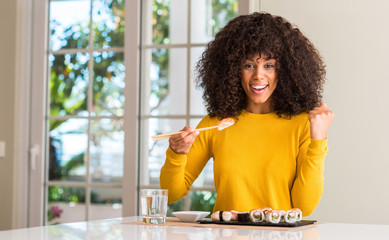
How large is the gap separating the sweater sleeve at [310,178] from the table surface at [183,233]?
0.30 metres

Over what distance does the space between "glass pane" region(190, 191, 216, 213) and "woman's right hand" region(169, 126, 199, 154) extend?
1.68 m

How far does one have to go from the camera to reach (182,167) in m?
2.03

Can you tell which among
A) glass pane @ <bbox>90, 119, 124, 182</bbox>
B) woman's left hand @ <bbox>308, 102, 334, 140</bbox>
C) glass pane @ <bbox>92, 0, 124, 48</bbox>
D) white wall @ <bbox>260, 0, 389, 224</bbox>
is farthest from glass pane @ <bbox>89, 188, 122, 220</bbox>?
woman's left hand @ <bbox>308, 102, 334, 140</bbox>

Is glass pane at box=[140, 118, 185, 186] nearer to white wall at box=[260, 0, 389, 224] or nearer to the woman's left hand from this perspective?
white wall at box=[260, 0, 389, 224]

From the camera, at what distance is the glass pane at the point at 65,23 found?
4180 millimetres

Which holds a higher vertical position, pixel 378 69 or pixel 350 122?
pixel 378 69

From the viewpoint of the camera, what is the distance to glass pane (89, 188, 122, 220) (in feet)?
18.9

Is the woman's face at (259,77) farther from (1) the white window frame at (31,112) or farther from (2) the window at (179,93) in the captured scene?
(1) the white window frame at (31,112)

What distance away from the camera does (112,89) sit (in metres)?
6.43

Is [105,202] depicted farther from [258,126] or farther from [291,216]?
[291,216]

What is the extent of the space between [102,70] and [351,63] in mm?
3233

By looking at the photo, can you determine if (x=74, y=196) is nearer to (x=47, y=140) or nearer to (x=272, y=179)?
(x=47, y=140)

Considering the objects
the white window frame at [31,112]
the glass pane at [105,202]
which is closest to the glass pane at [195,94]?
the white window frame at [31,112]

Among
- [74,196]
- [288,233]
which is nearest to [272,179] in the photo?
[288,233]
